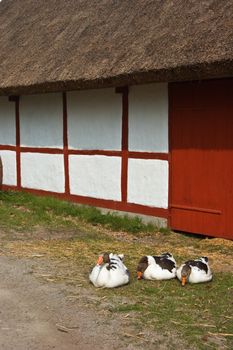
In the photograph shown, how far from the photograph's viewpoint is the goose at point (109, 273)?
5.56 metres

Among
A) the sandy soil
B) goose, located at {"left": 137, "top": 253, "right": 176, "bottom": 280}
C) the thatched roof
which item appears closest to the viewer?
the sandy soil

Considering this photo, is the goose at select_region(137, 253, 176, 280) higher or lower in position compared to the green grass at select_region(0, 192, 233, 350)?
higher

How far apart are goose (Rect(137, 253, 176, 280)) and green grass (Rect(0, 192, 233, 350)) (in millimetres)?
72

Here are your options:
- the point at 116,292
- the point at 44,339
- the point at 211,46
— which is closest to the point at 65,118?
the point at 211,46

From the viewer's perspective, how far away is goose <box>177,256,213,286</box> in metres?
5.66

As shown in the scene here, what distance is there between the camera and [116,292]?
5.49 m

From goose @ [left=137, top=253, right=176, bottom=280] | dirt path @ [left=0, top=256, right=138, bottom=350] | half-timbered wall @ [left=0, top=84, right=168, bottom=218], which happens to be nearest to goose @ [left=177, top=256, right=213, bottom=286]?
goose @ [left=137, top=253, right=176, bottom=280]

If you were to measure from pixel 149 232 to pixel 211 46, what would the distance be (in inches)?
115

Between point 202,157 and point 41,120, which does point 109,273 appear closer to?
point 202,157

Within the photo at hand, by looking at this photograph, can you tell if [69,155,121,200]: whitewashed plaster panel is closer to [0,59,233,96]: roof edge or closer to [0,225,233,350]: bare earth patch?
[0,59,233,96]: roof edge

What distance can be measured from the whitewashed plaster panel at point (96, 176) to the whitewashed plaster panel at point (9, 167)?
7.23ft

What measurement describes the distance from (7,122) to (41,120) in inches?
56.5

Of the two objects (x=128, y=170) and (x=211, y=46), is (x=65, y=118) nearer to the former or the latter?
(x=128, y=170)

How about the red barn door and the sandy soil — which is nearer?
the sandy soil
